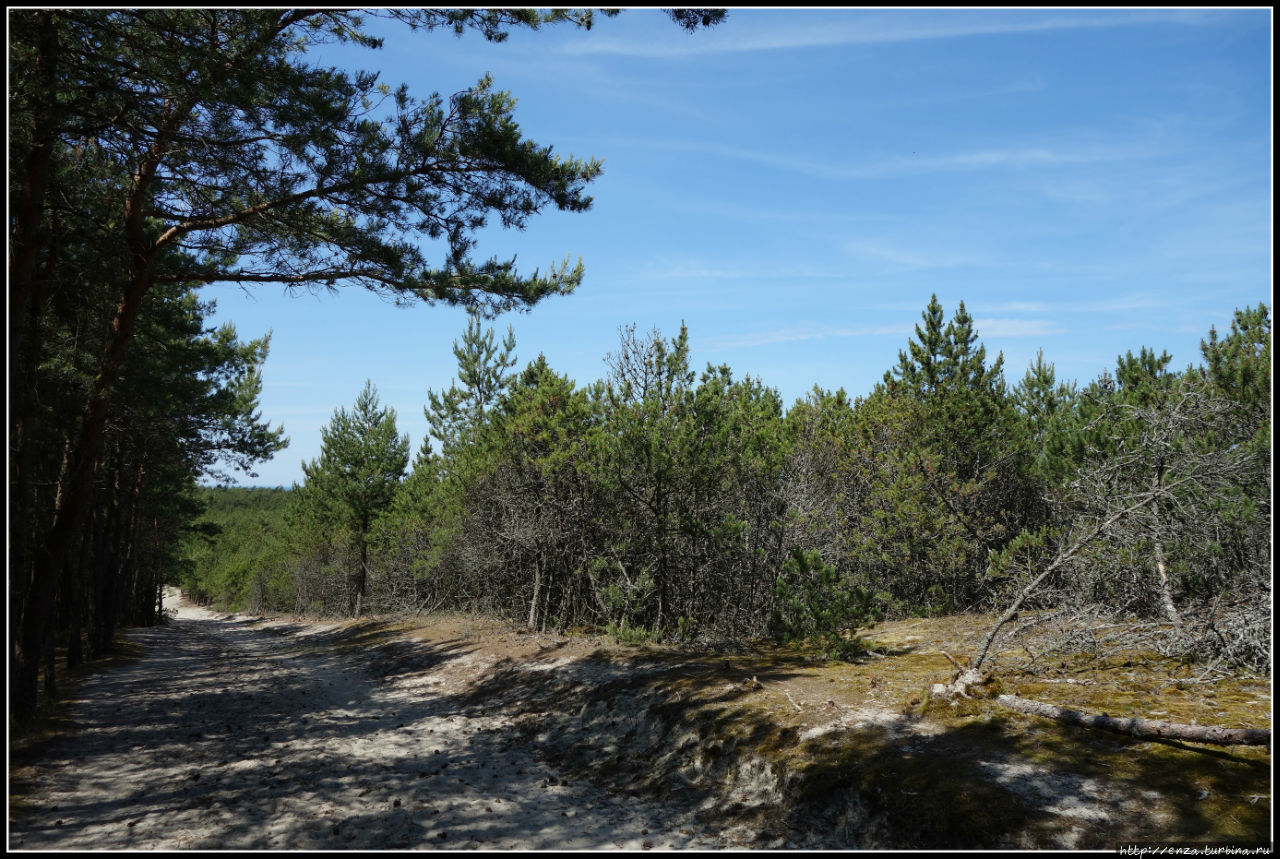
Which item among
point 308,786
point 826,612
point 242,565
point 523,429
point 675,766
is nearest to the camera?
point 308,786

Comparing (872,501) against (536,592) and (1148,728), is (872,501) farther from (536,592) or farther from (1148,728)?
(1148,728)

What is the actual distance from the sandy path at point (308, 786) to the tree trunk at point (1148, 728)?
340cm

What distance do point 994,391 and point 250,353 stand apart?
73.2 feet

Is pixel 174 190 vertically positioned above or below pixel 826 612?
above

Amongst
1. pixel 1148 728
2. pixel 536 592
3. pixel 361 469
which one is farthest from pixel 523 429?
pixel 361 469

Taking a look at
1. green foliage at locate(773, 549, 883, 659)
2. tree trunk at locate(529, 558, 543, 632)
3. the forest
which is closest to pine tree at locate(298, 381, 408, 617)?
the forest

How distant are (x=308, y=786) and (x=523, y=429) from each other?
10.2 metres

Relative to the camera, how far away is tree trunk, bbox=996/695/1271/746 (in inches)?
200

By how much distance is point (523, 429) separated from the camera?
16.5 meters

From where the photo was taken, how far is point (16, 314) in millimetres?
6910

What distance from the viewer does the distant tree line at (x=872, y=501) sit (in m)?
7.89

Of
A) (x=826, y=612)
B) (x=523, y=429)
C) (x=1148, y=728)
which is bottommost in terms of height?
(x=1148, y=728)

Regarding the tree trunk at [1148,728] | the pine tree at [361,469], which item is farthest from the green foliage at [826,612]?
the pine tree at [361,469]

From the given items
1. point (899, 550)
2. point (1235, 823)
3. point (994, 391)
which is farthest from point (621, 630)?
point (994, 391)
